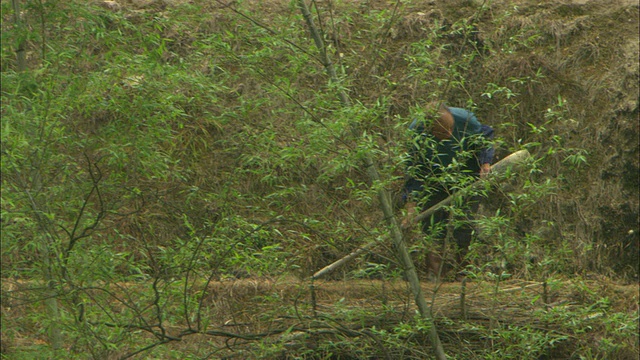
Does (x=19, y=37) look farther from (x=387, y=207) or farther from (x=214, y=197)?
(x=387, y=207)

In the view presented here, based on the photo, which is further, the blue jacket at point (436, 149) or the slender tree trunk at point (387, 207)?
the slender tree trunk at point (387, 207)

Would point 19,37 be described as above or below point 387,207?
above

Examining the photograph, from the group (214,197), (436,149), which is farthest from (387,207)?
(214,197)

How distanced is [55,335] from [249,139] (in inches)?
60.3

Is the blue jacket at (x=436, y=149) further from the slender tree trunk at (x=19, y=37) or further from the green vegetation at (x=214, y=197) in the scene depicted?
the slender tree trunk at (x=19, y=37)

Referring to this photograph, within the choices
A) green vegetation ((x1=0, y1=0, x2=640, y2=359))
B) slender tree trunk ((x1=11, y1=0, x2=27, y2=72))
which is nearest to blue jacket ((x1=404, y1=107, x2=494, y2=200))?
green vegetation ((x1=0, y1=0, x2=640, y2=359))

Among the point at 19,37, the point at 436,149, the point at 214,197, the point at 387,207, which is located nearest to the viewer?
the point at 19,37

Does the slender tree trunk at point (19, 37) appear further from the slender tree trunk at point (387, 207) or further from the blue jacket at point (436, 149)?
the blue jacket at point (436, 149)

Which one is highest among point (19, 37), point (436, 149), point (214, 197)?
point (19, 37)

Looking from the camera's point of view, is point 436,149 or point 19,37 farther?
point 436,149

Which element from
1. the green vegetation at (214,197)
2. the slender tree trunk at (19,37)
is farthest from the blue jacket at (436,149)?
→ the slender tree trunk at (19,37)

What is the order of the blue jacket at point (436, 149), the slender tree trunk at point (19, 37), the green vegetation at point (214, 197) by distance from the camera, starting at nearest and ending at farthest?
the green vegetation at point (214, 197), the slender tree trunk at point (19, 37), the blue jacket at point (436, 149)

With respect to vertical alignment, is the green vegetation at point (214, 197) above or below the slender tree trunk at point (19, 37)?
below

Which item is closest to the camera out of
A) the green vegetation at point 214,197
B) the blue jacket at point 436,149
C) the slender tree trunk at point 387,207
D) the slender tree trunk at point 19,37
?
the green vegetation at point 214,197
